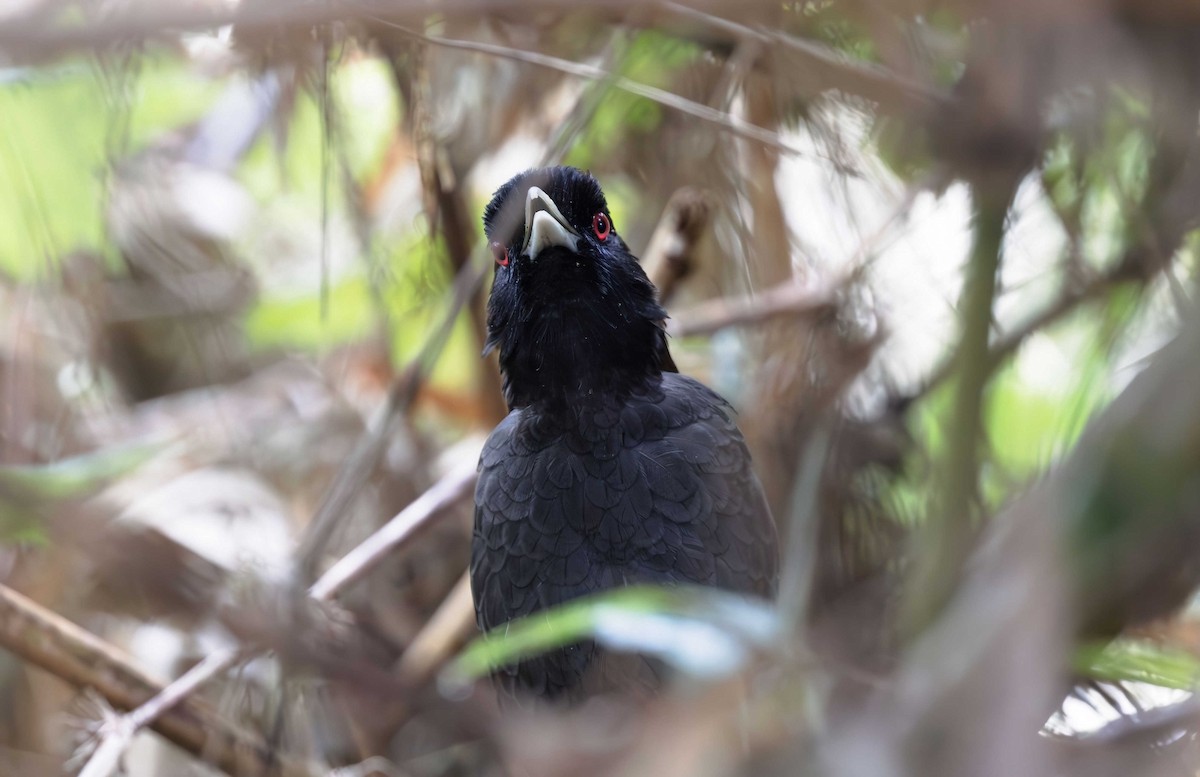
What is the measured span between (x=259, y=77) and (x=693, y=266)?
1.59 m

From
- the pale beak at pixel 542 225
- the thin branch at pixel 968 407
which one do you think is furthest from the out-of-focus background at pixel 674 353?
the pale beak at pixel 542 225

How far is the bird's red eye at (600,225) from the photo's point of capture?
289cm

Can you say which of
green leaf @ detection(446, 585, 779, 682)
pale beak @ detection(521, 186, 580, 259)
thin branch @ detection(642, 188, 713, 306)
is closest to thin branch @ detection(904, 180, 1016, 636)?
green leaf @ detection(446, 585, 779, 682)

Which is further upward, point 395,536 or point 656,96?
point 656,96

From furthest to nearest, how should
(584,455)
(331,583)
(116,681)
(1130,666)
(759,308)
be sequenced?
Answer: (759,308)
(331,583)
(584,455)
(116,681)
(1130,666)

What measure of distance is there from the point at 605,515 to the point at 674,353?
1674 mm

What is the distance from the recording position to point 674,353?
4.28 meters

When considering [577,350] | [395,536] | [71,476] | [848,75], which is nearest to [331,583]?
[395,536]

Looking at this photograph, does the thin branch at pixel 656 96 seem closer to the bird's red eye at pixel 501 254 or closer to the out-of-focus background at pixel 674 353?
the out-of-focus background at pixel 674 353

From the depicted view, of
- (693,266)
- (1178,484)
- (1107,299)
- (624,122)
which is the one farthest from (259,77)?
(1178,484)

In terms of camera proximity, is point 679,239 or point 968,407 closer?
point 968,407

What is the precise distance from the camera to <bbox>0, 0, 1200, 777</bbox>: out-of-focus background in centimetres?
109

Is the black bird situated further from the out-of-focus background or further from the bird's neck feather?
the out-of-focus background

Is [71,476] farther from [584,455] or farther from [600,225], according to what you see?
[600,225]
